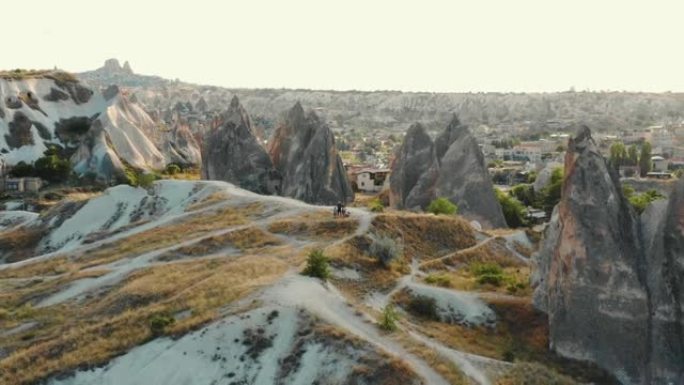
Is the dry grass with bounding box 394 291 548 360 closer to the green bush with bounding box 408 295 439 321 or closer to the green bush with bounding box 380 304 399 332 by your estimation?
the green bush with bounding box 408 295 439 321

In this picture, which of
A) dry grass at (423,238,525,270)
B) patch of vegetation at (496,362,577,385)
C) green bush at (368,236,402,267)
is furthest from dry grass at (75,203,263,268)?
patch of vegetation at (496,362,577,385)

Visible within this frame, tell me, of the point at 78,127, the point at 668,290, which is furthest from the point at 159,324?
the point at 78,127

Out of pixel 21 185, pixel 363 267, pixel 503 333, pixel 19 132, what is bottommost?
pixel 21 185

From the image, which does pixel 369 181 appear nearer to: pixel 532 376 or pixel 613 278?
pixel 613 278

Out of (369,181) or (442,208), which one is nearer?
(442,208)

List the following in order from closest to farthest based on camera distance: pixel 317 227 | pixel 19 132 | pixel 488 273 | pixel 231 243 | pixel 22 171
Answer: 1. pixel 488 273
2. pixel 231 243
3. pixel 317 227
4. pixel 22 171
5. pixel 19 132

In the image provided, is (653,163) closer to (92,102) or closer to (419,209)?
(419,209)

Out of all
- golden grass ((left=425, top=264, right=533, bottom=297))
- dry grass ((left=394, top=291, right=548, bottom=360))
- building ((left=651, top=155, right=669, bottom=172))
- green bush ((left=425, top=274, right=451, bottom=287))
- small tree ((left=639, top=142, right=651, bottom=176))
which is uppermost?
green bush ((left=425, top=274, right=451, bottom=287))
